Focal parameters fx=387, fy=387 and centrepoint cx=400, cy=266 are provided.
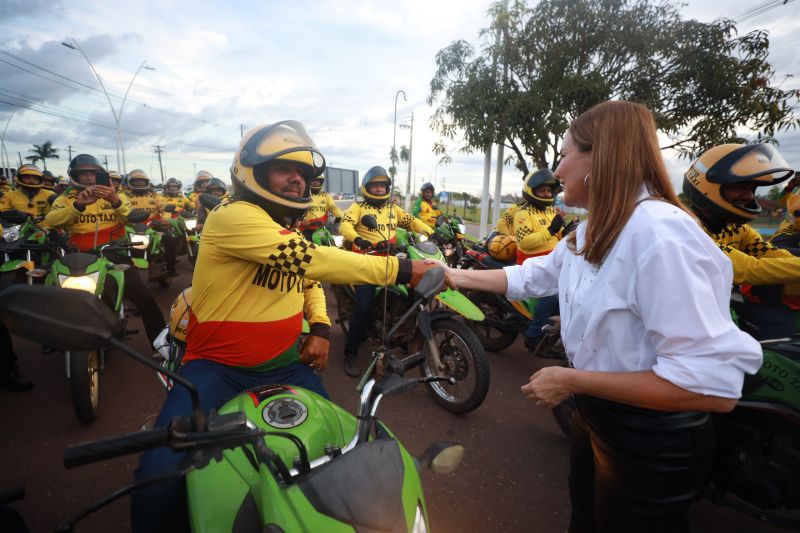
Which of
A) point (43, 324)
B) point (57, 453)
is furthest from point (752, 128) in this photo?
point (57, 453)

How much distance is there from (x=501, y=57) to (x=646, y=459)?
992 centimetres

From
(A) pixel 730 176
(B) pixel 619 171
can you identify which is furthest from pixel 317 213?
(B) pixel 619 171

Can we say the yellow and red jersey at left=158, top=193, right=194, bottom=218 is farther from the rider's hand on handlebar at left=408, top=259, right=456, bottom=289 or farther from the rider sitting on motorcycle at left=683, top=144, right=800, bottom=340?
the rider sitting on motorcycle at left=683, top=144, right=800, bottom=340

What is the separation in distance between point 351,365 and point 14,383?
293 cm

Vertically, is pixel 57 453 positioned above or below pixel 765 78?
below

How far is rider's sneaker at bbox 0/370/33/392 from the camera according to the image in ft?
11.1

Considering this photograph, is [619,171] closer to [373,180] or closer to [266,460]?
[266,460]

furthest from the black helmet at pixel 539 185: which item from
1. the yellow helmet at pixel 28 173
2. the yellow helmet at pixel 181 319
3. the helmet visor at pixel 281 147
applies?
the yellow helmet at pixel 28 173

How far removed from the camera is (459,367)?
11.0ft

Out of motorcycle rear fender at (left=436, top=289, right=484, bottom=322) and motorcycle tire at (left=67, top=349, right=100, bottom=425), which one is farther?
motorcycle rear fender at (left=436, top=289, right=484, bottom=322)

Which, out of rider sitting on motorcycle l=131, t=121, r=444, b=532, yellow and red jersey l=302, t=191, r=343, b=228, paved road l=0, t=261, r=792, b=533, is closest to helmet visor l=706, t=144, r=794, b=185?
rider sitting on motorcycle l=131, t=121, r=444, b=532

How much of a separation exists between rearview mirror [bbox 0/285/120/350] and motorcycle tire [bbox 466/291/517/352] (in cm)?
409

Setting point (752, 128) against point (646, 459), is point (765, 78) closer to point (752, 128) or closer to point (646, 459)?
point (752, 128)

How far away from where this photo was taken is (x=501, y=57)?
9219 millimetres
